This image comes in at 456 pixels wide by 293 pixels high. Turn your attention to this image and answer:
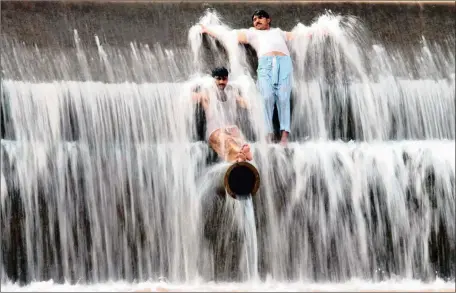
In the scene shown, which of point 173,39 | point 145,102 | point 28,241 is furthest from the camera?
point 173,39

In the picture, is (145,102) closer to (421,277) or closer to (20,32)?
(20,32)

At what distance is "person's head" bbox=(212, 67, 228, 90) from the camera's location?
11.0 m

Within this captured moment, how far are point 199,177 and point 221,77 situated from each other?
3.75ft

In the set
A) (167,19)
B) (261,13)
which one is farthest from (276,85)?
(167,19)

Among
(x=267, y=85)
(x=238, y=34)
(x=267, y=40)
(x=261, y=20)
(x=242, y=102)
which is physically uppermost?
(x=261, y=20)

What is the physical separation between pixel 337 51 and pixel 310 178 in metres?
1.82

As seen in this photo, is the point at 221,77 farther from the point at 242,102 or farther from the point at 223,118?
the point at 223,118

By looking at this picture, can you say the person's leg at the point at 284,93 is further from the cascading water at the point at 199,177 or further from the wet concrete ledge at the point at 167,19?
the wet concrete ledge at the point at 167,19

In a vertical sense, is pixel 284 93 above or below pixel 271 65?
below

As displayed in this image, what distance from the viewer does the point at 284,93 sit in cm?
1126

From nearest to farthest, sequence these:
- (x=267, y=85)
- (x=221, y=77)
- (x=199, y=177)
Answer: (x=199, y=177) → (x=221, y=77) → (x=267, y=85)

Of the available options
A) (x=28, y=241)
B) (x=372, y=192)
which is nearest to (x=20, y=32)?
(x=28, y=241)

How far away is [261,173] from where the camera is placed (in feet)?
35.3

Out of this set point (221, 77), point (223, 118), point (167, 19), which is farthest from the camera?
point (167, 19)
